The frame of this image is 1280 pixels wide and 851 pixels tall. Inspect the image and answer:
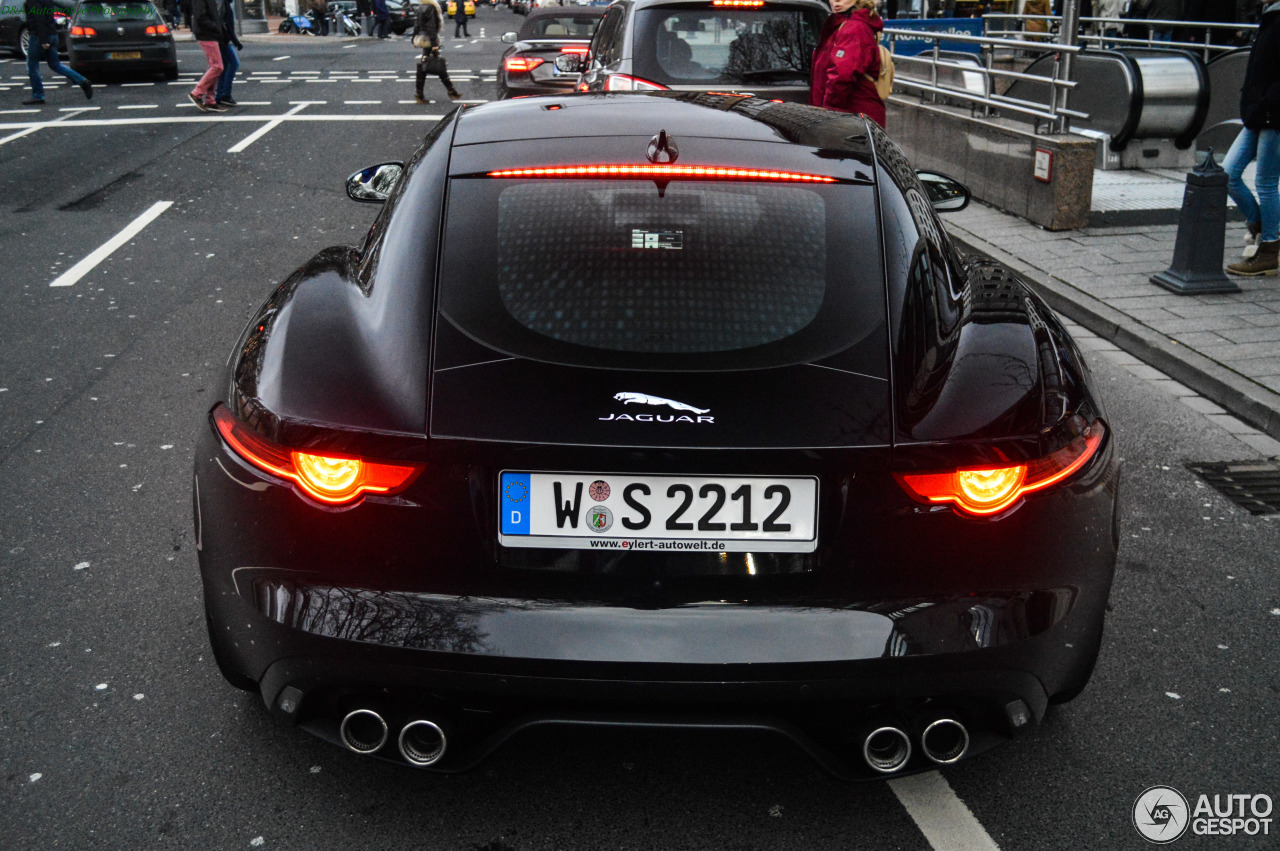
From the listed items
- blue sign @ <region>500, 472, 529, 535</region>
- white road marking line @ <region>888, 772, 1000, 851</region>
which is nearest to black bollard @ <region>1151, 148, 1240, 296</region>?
white road marking line @ <region>888, 772, 1000, 851</region>

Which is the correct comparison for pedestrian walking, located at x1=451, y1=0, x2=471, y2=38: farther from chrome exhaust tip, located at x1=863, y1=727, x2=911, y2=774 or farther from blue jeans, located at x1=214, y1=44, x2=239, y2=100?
chrome exhaust tip, located at x1=863, y1=727, x2=911, y2=774

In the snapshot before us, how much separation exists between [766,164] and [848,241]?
316mm

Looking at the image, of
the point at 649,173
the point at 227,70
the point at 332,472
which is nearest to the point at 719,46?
the point at 649,173

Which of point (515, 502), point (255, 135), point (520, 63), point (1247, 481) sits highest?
point (520, 63)

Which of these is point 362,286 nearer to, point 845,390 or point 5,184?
point 845,390

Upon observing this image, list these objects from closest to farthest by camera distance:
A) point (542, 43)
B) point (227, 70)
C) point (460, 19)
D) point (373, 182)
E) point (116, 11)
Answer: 1. point (373, 182)
2. point (542, 43)
3. point (227, 70)
4. point (116, 11)
5. point (460, 19)

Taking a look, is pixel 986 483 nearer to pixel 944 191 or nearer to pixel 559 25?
pixel 944 191

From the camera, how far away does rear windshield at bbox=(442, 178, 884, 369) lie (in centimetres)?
269

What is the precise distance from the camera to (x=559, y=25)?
17.6m

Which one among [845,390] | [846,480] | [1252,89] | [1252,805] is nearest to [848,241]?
[845,390]

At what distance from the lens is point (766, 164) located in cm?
311

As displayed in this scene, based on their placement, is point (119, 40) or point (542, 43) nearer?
point (542, 43)

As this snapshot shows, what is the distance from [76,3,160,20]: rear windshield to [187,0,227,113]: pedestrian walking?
4.88 m

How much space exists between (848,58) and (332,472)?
672cm
